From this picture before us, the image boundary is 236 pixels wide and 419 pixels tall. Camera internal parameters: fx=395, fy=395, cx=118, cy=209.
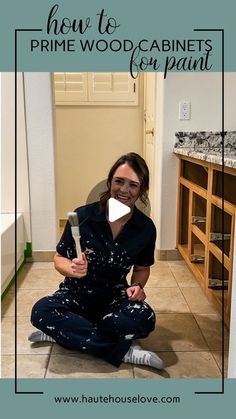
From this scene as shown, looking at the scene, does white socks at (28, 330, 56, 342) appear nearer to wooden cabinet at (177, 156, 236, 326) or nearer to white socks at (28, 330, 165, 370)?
white socks at (28, 330, 165, 370)

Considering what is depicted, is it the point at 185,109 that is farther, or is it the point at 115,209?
the point at 185,109

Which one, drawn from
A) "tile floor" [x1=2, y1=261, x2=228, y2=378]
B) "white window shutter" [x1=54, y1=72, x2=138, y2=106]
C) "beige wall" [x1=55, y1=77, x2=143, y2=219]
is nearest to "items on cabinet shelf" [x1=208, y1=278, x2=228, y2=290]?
"tile floor" [x1=2, y1=261, x2=228, y2=378]

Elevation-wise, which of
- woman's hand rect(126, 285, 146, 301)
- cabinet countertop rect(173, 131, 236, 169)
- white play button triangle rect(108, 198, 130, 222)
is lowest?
woman's hand rect(126, 285, 146, 301)

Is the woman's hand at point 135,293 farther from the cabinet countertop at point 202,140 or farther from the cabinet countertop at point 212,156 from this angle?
the cabinet countertop at point 202,140

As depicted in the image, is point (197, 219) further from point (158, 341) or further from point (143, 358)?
point (143, 358)

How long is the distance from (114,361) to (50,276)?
79 centimetres

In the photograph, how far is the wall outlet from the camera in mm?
1933

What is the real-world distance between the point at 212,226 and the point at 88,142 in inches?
64.4

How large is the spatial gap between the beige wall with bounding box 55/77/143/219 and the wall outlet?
90 cm

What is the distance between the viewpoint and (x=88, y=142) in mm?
2861

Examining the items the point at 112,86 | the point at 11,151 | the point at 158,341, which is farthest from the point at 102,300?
the point at 112,86

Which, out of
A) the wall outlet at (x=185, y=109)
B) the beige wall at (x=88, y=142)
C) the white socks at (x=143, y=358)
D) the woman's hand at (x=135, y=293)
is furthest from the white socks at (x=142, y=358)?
the beige wall at (x=88, y=142)

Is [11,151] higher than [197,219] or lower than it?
higher

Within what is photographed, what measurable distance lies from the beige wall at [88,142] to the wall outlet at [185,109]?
0.90m
